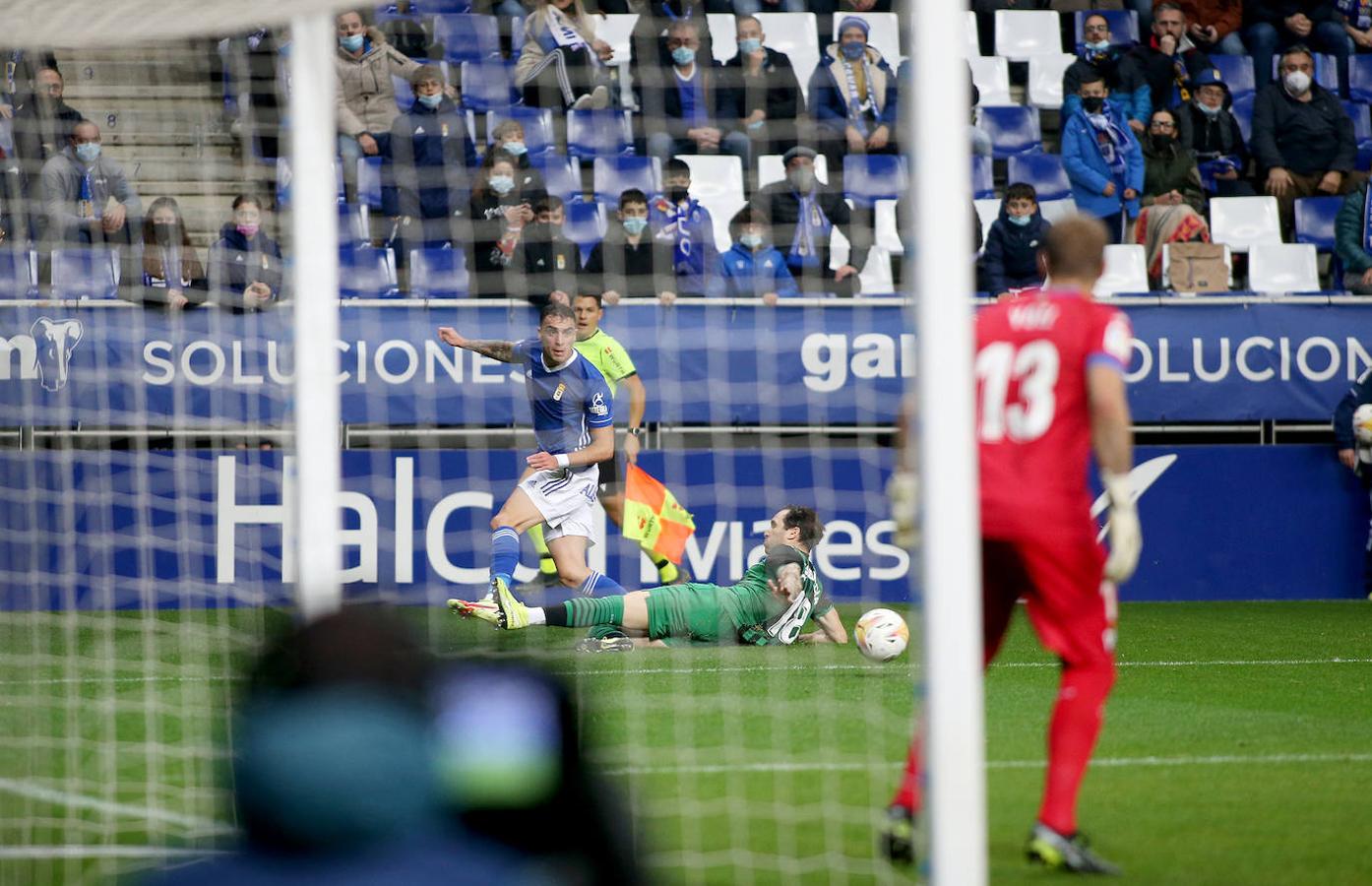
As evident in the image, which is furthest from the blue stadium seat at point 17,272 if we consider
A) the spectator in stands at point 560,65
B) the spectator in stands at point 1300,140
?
the spectator in stands at point 1300,140

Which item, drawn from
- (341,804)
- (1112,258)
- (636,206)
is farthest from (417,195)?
(341,804)

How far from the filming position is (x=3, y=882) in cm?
498

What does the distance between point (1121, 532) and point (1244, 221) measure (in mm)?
11078

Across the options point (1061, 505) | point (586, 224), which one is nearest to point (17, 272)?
point (586, 224)

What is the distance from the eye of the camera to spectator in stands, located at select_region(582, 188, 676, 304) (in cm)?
1035

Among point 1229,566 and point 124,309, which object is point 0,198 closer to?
point 124,309

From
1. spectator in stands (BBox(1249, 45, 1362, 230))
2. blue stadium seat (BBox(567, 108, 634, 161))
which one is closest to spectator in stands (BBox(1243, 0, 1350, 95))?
spectator in stands (BBox(1249, 45, 1362, 230))

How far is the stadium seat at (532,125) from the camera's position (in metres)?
11.1

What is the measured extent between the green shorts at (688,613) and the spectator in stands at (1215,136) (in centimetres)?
788

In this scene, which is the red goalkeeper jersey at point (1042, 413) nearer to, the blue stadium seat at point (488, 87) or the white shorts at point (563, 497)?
the white shorts at point (563, 497)

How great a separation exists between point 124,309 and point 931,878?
7.89m

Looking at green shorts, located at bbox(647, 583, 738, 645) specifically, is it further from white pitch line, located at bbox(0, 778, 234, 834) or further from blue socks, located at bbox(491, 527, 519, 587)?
white pitch line, located at bbox(0, 778, 234, 834)

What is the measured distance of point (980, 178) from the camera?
1435 cm

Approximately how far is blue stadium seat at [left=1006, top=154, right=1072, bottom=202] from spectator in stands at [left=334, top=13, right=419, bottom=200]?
5530 mm
